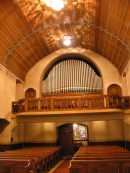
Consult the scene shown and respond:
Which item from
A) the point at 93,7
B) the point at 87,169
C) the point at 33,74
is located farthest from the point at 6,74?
the point at 87,169

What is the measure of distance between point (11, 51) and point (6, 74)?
53.1 inches

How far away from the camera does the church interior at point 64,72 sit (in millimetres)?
10144

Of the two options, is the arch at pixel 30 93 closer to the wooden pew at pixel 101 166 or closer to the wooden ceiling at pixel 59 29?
the wooden ceiling at pixel 59 29

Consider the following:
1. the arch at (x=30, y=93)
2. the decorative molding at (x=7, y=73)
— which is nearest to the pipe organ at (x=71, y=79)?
the arch at (x=30, y=93)

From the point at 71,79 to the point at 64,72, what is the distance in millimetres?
792

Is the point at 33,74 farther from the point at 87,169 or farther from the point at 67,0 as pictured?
the point at 87,169

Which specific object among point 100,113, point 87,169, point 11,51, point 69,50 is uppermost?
point 69,50

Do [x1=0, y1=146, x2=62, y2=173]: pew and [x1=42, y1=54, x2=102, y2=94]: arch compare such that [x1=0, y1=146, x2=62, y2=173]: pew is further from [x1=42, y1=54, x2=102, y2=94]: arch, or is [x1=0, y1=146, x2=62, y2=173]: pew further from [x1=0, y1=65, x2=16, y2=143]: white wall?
[x1=42, y1=54, x2=102, y2=94]: arch

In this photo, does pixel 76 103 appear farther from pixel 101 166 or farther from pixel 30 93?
pixel 101 166

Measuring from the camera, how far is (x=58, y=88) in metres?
14.7

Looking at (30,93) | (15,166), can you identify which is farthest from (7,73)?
(15,166)

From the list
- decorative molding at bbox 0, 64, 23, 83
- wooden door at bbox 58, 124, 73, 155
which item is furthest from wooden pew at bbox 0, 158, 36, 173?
wooden door at bbox 58, 124, 73, 155

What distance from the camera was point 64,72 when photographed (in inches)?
597

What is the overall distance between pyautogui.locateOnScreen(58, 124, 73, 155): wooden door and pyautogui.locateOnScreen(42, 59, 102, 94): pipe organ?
8.94 feet
